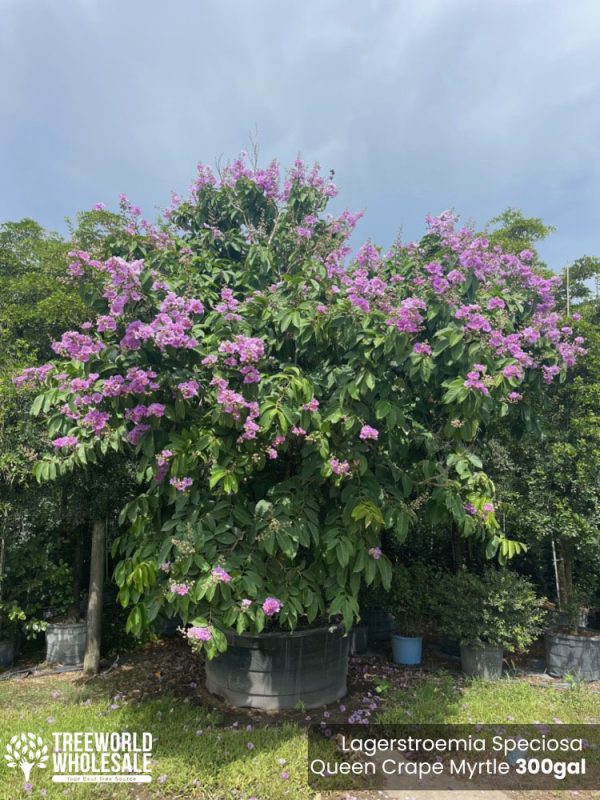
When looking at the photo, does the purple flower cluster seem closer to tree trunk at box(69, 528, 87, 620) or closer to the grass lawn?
the grass lawn

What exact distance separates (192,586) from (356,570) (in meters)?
0.89

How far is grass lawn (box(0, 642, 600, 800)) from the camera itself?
2.57m

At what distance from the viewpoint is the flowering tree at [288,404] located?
2.65 meters

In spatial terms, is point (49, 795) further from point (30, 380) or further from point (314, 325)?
point (314, 325)

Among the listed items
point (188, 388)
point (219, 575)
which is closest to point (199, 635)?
point (219, 575)

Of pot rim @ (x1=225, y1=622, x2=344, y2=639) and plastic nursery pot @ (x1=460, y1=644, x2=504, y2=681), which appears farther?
plastic nursery pot @ (x1=460, y1=644, x2=504, y2=681)

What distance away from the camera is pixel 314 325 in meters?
2.83

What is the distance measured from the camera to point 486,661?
450cm

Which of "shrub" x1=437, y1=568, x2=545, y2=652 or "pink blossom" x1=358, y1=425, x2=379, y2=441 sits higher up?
"pink blossom" x1=358, y1=425, x2=379, y2=441

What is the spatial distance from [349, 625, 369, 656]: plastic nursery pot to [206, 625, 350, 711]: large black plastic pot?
156cm

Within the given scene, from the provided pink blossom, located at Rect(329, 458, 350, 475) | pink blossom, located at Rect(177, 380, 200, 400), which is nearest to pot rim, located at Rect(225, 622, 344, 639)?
pink blossom, located at Rect(329, 458, 350, 475)

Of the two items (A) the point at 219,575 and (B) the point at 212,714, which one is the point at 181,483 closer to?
(A) the point at 219,575

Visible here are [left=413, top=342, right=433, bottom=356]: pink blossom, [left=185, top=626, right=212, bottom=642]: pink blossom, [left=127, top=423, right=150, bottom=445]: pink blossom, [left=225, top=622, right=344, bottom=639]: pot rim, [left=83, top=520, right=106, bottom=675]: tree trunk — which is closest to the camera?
[left=185, top=626, right=212, bottom=642]: pink blossom

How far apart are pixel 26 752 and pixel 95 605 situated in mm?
1702
